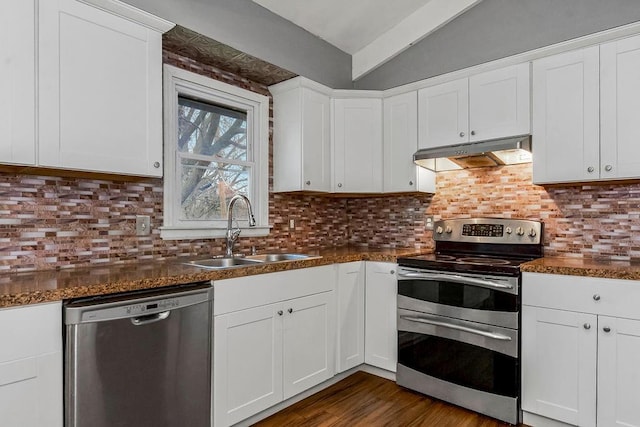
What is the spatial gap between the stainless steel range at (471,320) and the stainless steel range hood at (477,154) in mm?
432

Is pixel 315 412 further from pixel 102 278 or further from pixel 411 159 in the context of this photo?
pixel 411 159

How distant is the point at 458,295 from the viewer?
2420 mm

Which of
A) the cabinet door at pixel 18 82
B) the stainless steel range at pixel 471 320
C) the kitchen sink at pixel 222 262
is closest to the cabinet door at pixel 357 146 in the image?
the stainless steel range at pixel 471 320

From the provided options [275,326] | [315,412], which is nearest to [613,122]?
[275,326]

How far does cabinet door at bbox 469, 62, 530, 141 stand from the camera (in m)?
2.56

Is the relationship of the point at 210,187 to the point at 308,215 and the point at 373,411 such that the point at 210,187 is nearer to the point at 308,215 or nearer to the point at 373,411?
the point at 308,215

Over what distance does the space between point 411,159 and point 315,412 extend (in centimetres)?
194

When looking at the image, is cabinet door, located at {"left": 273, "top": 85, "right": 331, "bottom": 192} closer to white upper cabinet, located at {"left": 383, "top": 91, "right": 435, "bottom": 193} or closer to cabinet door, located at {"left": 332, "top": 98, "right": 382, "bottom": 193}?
cabinet door, located at {"left": 332, "top": 98, "right": 382, "bottom": 193}

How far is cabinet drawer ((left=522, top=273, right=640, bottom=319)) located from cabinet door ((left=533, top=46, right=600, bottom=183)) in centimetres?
66

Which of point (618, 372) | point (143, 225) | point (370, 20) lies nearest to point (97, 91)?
point (143, 225)

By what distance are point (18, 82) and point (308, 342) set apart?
1.99 metres

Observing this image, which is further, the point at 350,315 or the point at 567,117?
the point at 350,315

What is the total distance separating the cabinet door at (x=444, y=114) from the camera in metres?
2.82

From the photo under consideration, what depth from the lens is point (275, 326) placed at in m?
2.27
